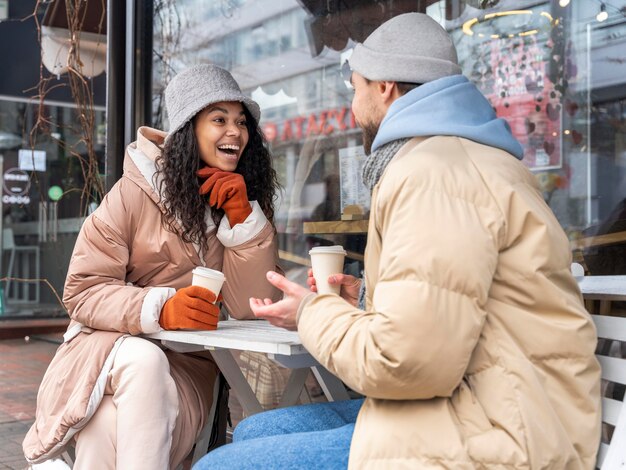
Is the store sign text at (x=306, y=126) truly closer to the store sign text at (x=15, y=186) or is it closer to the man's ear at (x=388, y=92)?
the man's ear at (x=388, y=92)

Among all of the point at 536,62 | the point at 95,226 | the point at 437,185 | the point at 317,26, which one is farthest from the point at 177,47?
the point at 437,185

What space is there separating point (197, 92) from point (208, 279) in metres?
0.78

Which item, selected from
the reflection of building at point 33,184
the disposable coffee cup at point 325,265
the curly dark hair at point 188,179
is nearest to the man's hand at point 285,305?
the disposable coffee cup at point 325,265

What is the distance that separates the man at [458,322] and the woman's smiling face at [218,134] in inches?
49.5

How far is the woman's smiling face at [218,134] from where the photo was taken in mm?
2738

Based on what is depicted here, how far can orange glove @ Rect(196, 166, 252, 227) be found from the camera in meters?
2.61

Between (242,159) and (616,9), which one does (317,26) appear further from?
(242,159)

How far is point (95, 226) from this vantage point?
2492 mm

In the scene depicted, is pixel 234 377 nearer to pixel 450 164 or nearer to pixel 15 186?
pixel 450 164

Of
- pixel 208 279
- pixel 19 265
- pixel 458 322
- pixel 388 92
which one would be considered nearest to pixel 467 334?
pixel 458 322

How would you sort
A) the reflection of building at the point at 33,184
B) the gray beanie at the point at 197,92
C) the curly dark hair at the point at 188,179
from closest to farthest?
1. the curly dark hair at the point at 188,179
2. the gray beanie at the point at 197,92
3. the reflection of building at the point at 33,184

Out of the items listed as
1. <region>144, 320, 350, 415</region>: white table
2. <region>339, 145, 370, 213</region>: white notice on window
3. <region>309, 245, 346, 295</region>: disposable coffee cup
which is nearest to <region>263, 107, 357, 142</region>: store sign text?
<region>339, 145, 370, 213</region>: white notice on window

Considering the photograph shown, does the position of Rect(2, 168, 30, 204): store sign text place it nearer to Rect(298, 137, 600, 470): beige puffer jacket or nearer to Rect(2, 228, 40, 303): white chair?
Rect(2, 228, 40, 303): white chair

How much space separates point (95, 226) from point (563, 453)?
1.65 metres
